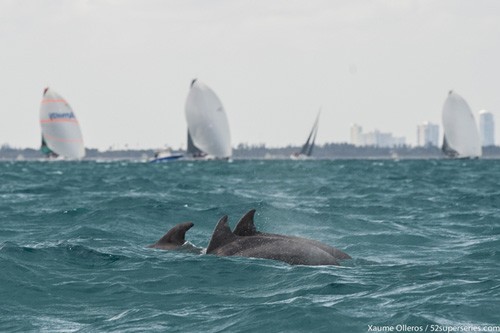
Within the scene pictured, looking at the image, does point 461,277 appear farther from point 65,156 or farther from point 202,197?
point 65,156

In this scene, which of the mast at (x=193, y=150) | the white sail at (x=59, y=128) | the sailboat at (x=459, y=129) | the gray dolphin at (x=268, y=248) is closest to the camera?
the gray dolphin at (x=268, y=248)

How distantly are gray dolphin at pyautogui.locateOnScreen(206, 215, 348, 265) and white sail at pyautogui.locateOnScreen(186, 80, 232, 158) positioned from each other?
145 meters

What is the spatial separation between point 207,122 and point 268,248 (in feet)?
486

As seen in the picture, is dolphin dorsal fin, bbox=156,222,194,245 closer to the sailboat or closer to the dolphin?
the dolphin

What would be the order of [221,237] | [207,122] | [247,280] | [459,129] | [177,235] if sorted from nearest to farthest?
[247,280], [221,237], [177,235], [207,122], [459,129]

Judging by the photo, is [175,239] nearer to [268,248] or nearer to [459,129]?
[268,248]

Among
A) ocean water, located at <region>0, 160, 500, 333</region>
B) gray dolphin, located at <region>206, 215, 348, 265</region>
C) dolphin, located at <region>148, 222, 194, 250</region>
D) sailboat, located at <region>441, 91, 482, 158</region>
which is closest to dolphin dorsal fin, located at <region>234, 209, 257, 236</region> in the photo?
gray dolphin, located at <region>206, 215, 348, 265</region>

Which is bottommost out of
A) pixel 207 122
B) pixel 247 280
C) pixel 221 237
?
pixel 247 280

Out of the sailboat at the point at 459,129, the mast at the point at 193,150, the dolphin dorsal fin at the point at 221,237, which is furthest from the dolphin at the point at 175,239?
the mast at the point at 193,150

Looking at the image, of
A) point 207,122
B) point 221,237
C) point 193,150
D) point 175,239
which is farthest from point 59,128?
point 221,237

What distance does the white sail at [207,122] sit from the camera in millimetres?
162375

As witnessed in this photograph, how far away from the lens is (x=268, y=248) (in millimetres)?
16797

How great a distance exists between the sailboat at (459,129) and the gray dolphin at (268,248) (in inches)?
5970

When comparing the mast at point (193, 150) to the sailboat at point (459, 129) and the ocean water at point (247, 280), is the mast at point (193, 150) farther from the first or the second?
the ocean water at point (247, 280)
